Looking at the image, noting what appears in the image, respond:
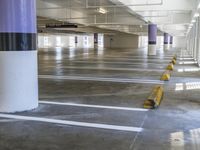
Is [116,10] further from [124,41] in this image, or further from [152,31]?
[124,41]

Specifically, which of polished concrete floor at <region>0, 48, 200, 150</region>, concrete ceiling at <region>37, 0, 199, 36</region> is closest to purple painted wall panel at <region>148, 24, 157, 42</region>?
concrete ceiling at <region>37, 0, 199, 36</region>

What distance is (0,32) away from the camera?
4547 mm

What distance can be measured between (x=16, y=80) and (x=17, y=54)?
0.43 meters

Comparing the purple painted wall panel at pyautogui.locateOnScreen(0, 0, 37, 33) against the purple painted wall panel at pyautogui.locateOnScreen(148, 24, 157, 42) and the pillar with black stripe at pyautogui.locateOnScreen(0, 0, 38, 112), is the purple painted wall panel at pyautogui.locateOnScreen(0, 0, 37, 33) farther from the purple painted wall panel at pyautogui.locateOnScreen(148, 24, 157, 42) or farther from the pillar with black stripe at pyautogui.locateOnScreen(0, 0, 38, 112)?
the purple painted wall panel at pyautogui.locateOnScreen(148, 24, 157, 42)

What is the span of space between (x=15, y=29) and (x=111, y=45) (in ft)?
147

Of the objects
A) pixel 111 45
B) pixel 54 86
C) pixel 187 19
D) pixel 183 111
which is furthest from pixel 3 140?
pixel 111 45

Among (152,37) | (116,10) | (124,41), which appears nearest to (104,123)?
(116,10)

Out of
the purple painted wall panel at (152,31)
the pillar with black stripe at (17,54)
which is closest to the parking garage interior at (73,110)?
the pillar with black stripe at (17,54)

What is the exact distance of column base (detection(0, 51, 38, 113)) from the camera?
459 cm

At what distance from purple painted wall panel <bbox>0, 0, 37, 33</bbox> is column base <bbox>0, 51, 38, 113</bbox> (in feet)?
1.28

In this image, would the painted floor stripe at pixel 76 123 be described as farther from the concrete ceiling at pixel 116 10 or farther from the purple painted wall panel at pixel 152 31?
the purple painted wall panel at pixel 152 31

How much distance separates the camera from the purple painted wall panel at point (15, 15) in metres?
4.48

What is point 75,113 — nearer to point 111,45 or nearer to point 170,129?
point 170,129

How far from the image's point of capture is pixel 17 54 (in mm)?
4598
